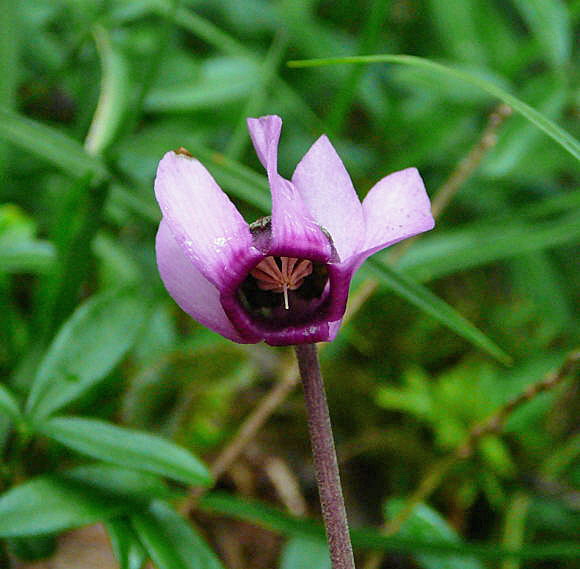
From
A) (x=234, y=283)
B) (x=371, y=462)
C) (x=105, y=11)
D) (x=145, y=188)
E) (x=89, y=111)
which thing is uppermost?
(x=105, y=11)

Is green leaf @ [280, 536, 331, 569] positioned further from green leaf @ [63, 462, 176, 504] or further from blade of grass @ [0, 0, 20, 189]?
blade of grass @ [0, 0, 20, 189]

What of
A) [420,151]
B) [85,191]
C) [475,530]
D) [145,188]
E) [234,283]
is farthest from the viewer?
[420,151]

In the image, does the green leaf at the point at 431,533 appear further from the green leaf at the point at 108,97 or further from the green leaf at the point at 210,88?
the green leaf at the point at 210,88

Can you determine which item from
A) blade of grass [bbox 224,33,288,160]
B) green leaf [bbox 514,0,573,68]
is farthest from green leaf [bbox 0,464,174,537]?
green leaf [bbox 514,0,573,68]

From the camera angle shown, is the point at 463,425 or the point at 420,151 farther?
the point at 420,151

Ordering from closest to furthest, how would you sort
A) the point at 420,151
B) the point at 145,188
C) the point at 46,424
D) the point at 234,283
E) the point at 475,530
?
the point at 234,283
the point at 46,424
the point at 145,188
the point at 475,530
the point at 420,151

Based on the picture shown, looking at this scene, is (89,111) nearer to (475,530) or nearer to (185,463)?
(185,463)

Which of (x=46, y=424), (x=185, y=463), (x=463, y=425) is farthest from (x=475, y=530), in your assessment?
(x=46, y=424)
